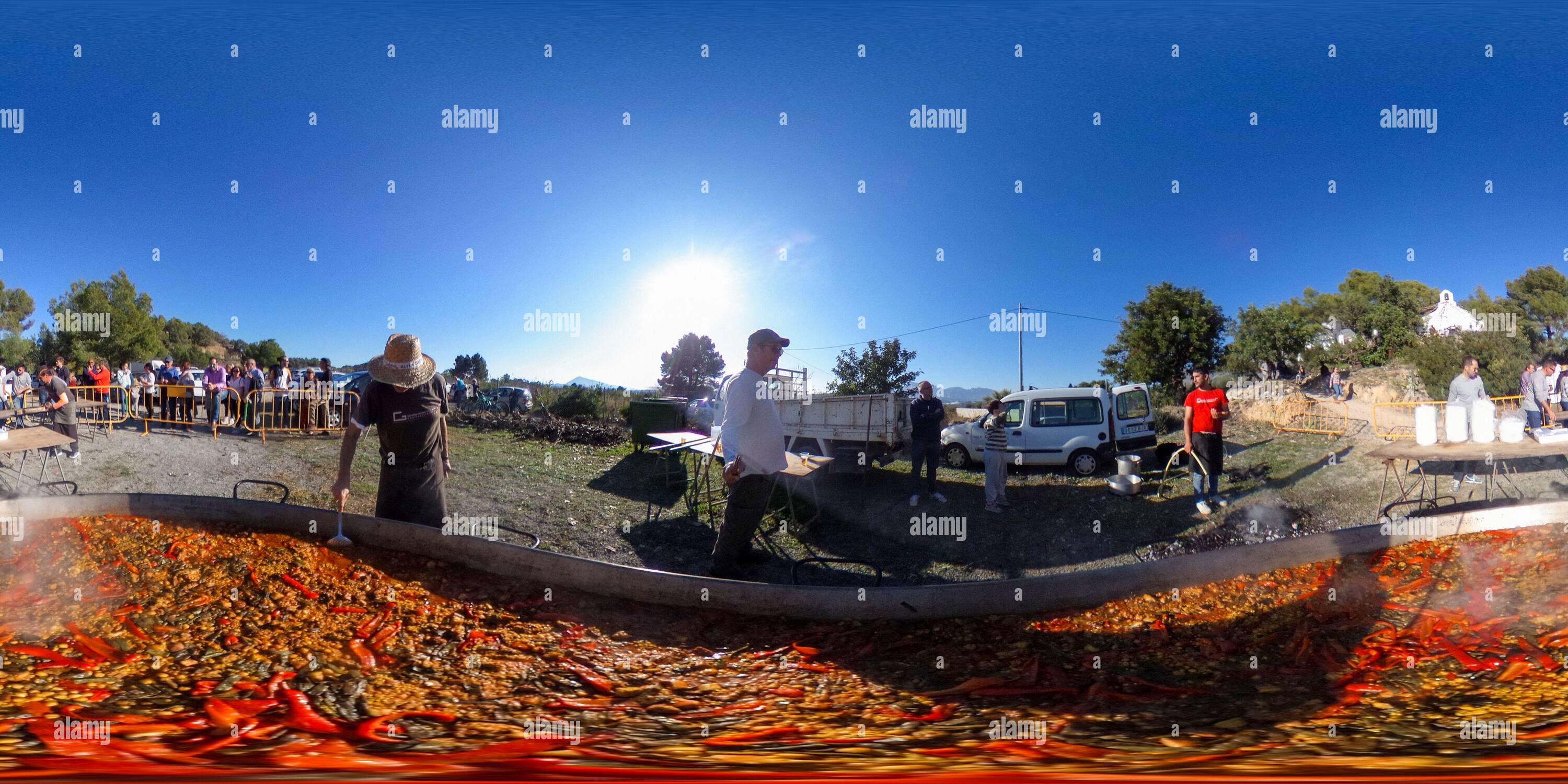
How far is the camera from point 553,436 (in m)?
14.8

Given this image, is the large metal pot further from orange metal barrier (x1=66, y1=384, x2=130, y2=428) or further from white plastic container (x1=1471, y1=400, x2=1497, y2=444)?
orange metal barrier (x1=66, y1=384, x2=130, y2=428)

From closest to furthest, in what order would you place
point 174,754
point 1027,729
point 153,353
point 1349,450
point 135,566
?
1. point 174,754
2. point 1027,729
3. point 135,566
4. point 1349,450
5. point 153,353

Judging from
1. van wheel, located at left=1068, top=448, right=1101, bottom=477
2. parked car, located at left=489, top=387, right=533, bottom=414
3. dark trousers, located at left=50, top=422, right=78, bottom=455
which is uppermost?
parked car, located at left=489, top=387, right=533, bottom=414

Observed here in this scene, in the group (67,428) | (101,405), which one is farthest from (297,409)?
(67,428)

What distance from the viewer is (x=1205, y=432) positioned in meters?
7.27

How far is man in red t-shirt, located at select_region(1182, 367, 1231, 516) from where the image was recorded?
7.13m

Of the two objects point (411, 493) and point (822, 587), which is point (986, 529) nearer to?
point (822, 587)

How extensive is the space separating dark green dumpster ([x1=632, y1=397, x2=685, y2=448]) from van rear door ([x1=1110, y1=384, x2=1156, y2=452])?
7.73 m

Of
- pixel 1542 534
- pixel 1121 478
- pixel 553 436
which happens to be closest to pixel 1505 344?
pixel 1121 478

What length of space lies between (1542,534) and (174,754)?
4.33 m

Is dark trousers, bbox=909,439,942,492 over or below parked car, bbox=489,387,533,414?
below

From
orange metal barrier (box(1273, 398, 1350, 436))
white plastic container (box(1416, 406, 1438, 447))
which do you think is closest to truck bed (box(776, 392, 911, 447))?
white plastic container (box(1416, 406, 1438, 447))

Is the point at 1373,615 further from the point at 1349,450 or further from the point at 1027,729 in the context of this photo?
the point at 1349,450

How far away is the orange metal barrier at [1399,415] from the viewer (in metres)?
8.01
